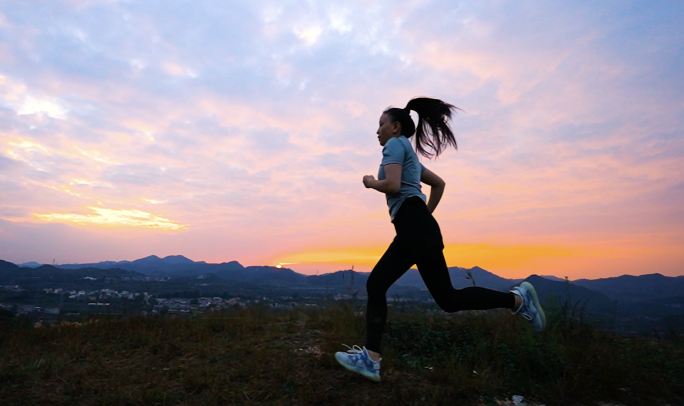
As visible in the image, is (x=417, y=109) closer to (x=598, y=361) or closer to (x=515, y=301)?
(x=515, y=301)

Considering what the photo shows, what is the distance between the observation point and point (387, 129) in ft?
10.0

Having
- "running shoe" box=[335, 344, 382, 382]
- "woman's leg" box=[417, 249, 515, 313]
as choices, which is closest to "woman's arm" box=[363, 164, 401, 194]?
"woman's leg" box=[417, 249, 515, 313]

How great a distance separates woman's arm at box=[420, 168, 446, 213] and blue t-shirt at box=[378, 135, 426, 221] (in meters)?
0.37

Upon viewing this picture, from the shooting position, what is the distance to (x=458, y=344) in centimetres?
363

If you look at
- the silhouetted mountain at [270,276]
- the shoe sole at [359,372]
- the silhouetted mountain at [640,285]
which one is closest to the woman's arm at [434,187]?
the shoe sole at [359,372]

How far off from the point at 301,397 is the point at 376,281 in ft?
2.93

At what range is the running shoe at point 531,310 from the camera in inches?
116

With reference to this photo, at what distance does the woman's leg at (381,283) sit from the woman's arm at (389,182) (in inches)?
Result: 14.6

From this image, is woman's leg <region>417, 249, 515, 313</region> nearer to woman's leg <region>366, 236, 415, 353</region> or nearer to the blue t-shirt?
woman's leg <region>366, 236, 415, 353</region>

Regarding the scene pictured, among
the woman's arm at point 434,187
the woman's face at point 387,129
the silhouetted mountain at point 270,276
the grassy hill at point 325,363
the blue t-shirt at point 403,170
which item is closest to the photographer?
the grassy hill at point 325,363

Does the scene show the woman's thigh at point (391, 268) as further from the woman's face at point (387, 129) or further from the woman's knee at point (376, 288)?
the woman's face at point (387, 129)

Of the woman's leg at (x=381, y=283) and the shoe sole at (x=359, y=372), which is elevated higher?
the woman's leg at (x=381, y=283)

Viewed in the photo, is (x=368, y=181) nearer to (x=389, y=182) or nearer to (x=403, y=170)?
(x=389, y=182)

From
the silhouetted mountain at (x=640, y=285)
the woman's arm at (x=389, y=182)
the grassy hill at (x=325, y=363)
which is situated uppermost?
the woman's arm at (x=389, y=182)
